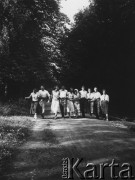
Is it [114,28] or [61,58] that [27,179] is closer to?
[114,28]

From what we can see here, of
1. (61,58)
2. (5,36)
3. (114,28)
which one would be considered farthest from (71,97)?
(61,58)

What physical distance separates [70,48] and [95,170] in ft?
118

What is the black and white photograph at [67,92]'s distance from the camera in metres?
10.9

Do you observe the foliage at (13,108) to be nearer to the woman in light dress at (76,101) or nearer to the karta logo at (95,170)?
the woman in light dress at (76,101)

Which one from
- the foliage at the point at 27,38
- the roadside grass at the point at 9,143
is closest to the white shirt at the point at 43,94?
the foliage at the point at 27,38

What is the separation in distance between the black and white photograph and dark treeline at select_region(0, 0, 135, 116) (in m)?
0.09

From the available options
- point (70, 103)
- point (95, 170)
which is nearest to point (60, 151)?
point (95, 170)

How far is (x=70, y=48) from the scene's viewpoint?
44.9 m

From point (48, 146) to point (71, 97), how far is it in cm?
1395

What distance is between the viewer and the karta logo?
9.07 m

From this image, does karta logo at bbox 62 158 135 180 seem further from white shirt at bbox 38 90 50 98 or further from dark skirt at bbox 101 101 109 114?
white shirt at bbox 38 90 50 98

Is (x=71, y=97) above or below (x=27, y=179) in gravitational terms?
above

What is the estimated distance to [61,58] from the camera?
44.7m

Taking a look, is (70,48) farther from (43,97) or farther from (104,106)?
(104,106)
